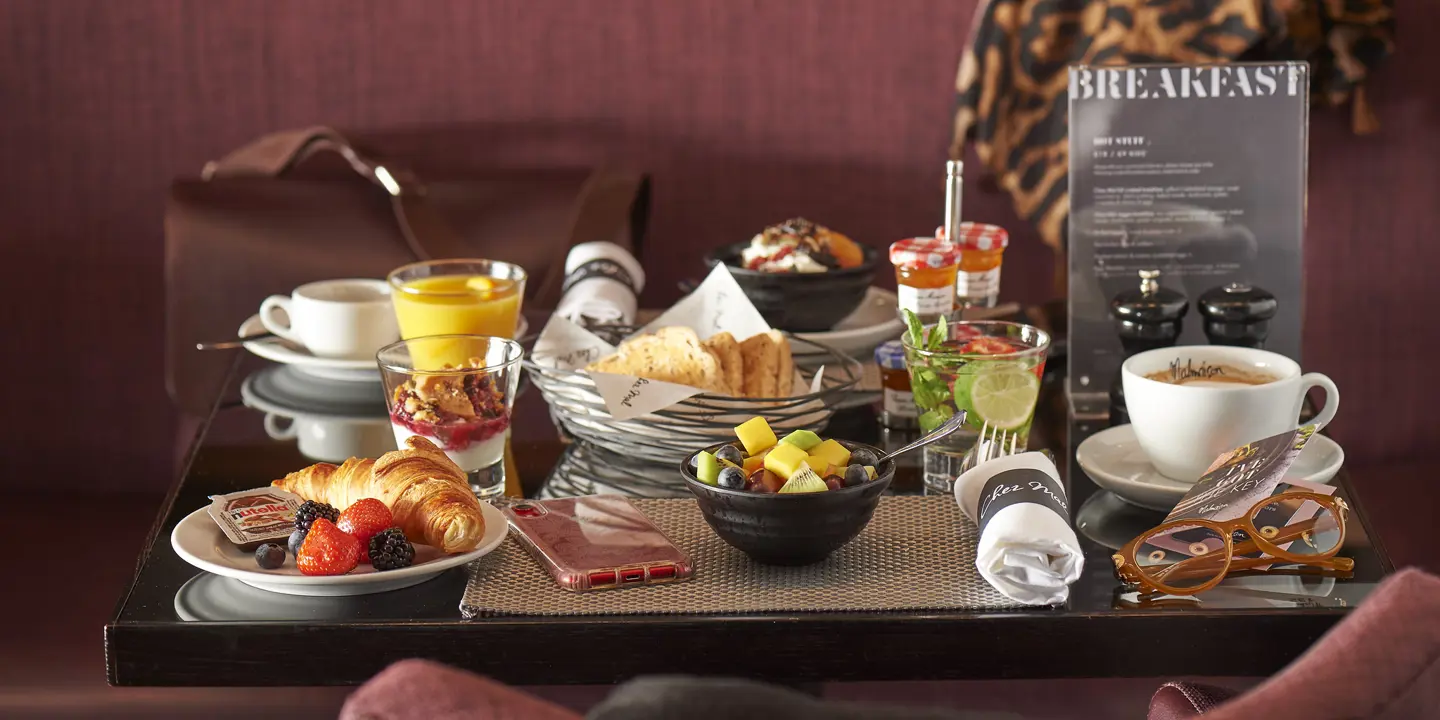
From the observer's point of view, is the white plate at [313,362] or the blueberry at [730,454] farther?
the white plate at [313,362]

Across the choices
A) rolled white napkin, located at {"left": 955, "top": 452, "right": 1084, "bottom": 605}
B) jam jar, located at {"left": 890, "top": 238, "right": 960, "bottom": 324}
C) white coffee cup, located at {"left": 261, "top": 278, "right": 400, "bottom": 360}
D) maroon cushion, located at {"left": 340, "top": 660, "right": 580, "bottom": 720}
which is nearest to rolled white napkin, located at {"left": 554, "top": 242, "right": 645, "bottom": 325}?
white coffee cup, located at {"left": 261, "top": 278, "right": 400, "bottom": 360}

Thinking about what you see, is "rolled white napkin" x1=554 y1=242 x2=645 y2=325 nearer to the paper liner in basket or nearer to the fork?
the paper liner in basket

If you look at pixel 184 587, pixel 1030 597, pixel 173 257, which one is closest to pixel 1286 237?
pixel 1030 597

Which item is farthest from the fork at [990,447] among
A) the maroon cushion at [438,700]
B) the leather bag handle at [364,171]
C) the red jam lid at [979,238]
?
the leather bag handle at [364,171]

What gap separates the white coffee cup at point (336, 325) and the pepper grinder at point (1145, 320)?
747 mm

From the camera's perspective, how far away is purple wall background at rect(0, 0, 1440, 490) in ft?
7.72

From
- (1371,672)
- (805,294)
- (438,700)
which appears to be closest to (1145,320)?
(805,294)

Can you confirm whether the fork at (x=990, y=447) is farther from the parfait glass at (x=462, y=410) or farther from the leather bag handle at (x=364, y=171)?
the leather bag handle at (x=364, y=171)

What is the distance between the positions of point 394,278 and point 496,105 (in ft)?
3.13

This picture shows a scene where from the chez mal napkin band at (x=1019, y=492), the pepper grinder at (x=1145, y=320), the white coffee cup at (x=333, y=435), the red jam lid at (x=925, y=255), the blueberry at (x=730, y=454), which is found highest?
the red jam lid at (x=925, y=255)

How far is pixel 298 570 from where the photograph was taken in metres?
0.99

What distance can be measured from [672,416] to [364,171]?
3.91 feet

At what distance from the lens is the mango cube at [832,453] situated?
1017 millimetres

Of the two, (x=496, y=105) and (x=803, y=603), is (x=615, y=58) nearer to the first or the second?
(x=496, y=105)
